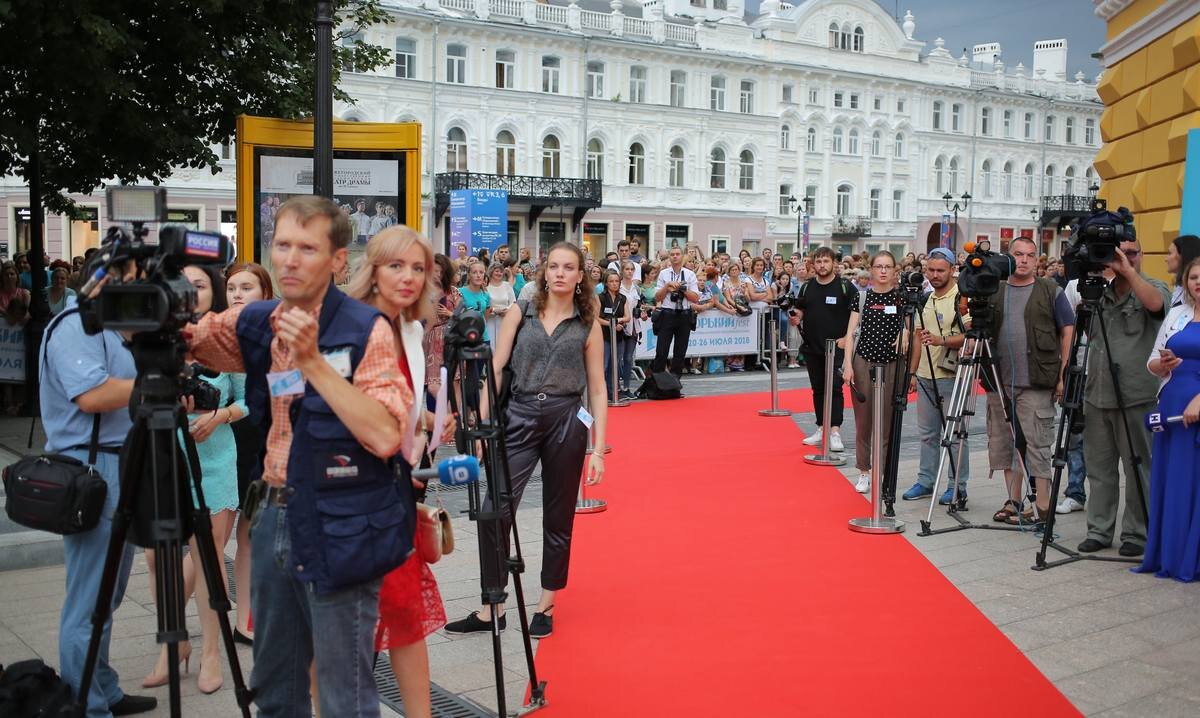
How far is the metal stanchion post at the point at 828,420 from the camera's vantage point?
11.4 meters

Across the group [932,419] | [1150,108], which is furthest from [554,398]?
[1150,108]

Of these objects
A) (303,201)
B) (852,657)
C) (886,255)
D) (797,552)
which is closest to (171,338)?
(303,201)

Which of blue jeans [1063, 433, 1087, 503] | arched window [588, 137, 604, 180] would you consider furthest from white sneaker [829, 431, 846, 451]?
arched window [588, 137, 604, 180]

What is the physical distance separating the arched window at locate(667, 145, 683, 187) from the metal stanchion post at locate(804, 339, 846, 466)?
144 ft

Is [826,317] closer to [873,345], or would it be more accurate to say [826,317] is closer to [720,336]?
[873,345]

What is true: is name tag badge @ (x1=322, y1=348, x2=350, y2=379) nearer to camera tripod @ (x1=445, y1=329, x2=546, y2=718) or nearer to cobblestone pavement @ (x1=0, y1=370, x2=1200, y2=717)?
camera tripod @ (x1=445, y1=329, x2=546, y2=718)

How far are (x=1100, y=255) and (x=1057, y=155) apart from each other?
243ft

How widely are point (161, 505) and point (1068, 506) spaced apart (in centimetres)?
795

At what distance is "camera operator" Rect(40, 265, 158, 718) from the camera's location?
4.32m

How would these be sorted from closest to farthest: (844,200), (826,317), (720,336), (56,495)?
(56,495) → (826,317) → (720,336) → (844,200)

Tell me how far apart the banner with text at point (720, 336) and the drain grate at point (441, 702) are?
13912mm

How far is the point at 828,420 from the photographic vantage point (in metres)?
11.4

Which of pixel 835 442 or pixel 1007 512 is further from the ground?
pixel 835 442

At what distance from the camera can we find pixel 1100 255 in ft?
23.5
